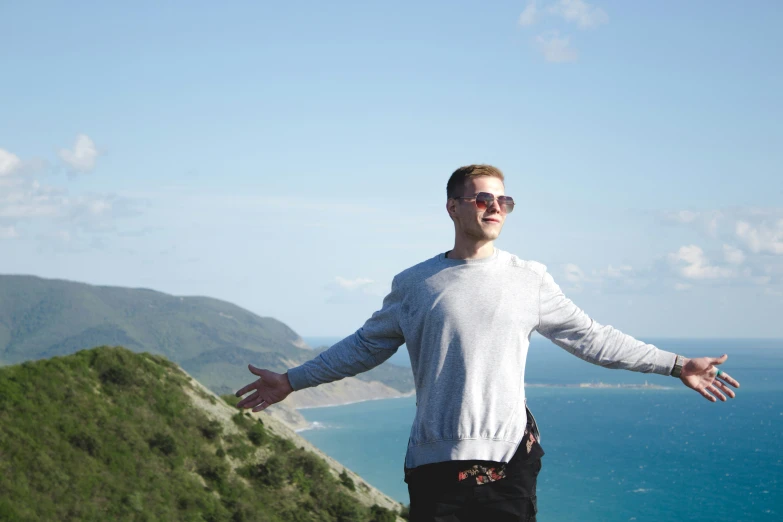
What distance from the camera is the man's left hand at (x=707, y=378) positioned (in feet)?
12.1

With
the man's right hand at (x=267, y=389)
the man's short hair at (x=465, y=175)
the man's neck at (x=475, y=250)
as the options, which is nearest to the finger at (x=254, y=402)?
the man's right hand at (x=267, y=389)

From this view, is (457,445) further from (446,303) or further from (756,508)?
(756,508)

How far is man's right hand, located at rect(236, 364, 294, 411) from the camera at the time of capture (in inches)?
155

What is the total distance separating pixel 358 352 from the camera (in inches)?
152

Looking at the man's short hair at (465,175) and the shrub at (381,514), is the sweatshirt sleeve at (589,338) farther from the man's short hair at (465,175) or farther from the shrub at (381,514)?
the shrub at (381,514)

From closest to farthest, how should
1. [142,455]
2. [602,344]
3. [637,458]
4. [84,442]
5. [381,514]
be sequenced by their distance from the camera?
[602,344]
[84,442]
[142,455]
[381,514]
[637,458]

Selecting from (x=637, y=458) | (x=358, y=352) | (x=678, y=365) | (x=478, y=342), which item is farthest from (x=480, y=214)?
(x=637, y=458)

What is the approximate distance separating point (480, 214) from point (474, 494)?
123 centimetres

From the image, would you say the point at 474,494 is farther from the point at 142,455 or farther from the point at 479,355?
the point at 142,455

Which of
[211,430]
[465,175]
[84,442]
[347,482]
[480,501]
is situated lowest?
[347,482]

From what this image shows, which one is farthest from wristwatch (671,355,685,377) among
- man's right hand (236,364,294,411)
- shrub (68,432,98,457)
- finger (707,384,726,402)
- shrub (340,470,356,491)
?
shrub (340,470,356,491)

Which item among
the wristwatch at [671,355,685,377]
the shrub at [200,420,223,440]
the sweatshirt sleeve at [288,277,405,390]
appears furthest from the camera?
the shrub at [200,420,223,440]

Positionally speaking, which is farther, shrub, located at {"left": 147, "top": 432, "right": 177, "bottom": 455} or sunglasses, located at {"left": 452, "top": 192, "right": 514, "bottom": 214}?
shrub, located at {"left": 147, "top": 432, "right": 177, "bottom": 455}

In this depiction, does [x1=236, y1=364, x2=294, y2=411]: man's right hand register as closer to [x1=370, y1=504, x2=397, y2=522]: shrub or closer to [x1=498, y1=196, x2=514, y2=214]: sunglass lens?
[x1=498, y1=196, x2=514, y2=214]: sunglass lens
